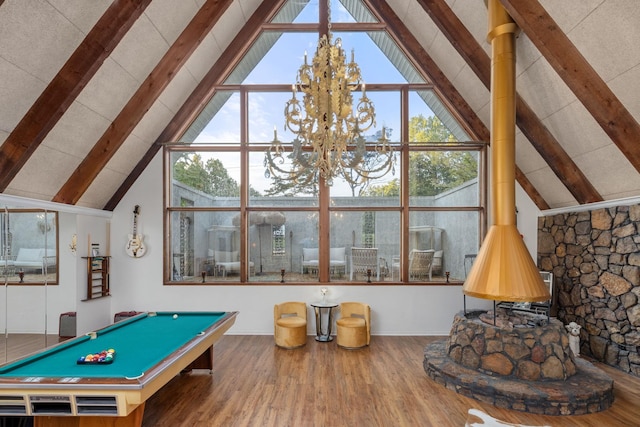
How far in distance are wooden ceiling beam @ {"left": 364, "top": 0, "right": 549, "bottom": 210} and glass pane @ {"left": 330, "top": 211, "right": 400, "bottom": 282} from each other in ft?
7.05

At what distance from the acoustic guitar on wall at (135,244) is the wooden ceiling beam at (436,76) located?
5644mm

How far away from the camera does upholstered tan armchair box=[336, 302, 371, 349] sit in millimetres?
5395

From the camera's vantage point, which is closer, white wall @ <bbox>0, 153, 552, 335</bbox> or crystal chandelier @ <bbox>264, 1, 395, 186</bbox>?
crystal chandelier @ <bbox>264, 1, 395, 186</bbox>

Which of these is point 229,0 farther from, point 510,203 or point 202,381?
point 202,381

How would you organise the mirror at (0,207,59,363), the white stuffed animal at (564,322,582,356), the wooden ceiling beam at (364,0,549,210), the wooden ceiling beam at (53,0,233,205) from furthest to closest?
the wooden ceiling beam at (364,0,549,210) < the white stuffed animal at (564,322,582,356) < the wooden ceiling beam at (53,0,233,205) < the mirror at (0,207,59,363)

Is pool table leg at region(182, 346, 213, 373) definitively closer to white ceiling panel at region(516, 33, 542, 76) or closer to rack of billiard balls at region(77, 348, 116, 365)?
rack of billiard balls at region(77, 348, 116, 365)

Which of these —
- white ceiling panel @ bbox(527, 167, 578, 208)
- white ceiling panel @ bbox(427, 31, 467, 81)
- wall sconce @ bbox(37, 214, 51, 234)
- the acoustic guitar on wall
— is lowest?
the acoustic guitar on wall

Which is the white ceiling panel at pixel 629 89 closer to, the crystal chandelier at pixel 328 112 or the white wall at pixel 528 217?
the crystal chandelier at pixel 328 112

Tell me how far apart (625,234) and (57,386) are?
20.4 feet

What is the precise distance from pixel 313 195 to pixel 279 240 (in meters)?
1.06

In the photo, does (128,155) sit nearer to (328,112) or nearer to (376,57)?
(328,112)

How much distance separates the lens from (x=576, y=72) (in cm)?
367

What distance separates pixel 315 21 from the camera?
6.43 metres

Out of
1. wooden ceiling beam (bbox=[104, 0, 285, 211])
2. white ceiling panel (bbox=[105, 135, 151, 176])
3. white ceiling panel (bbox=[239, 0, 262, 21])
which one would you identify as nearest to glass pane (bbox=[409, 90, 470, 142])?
wooden ceiling beam (bbox=[104, 0, 285, 211])
